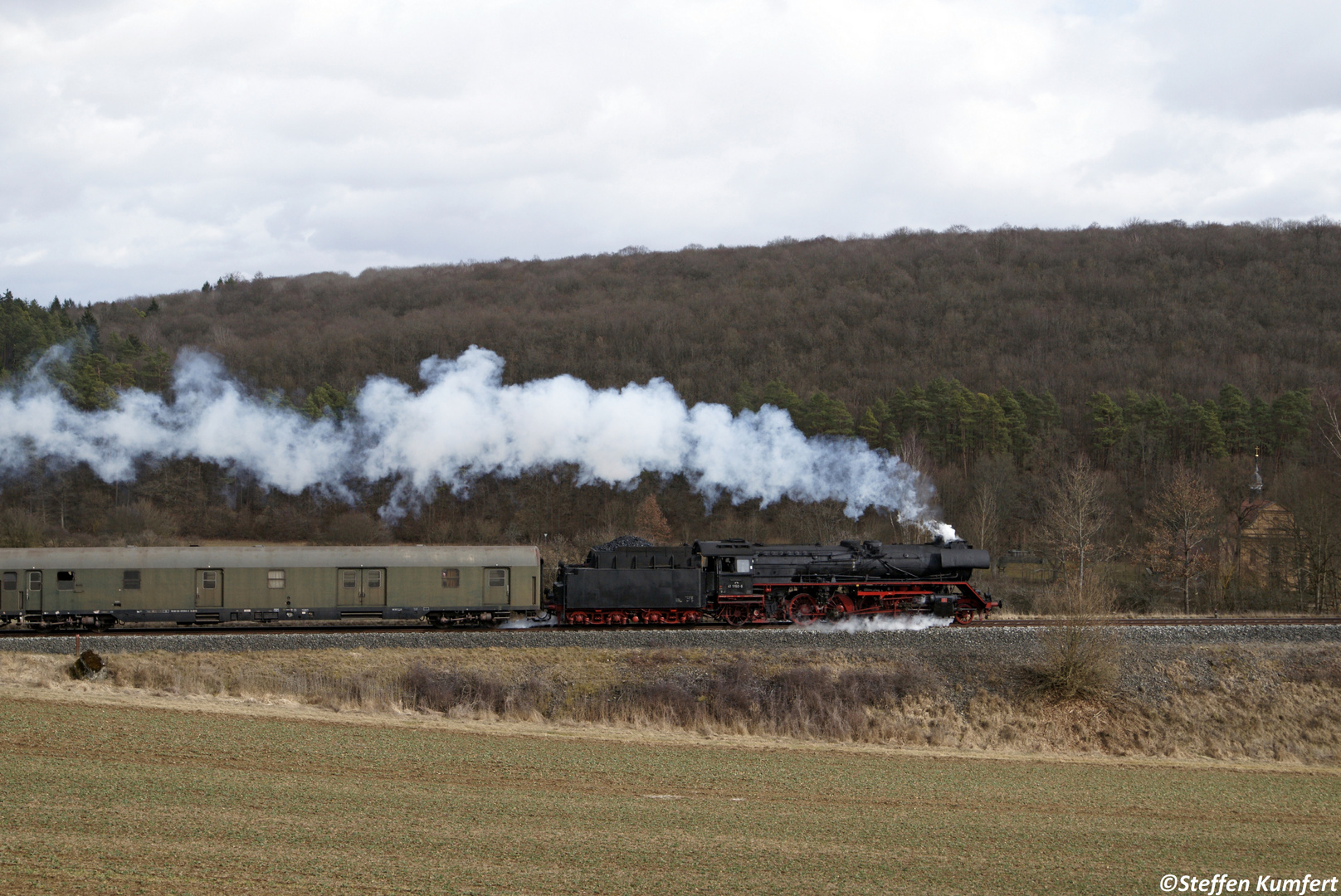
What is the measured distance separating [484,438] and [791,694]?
966 inches

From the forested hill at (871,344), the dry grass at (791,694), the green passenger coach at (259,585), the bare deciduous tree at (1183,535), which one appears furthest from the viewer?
the forested hill at (871,344)

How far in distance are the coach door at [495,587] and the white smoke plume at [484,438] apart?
41.0ft

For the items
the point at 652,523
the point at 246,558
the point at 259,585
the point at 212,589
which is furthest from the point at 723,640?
the point at 652,523

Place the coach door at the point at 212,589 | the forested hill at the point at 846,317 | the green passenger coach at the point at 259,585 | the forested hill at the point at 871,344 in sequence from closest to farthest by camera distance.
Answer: the green passenger coach at the point at 259,585
the coach door at the point at 212,589
the forested hill at the point at 871,344
the forested hill at the point at 846,317

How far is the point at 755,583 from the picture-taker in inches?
1363

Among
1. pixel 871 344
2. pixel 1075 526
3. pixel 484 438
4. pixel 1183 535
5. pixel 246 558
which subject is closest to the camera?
pixel 246 558

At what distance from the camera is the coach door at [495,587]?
1375 inches

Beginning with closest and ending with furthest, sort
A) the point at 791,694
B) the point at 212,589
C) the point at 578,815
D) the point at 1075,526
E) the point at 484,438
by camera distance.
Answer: the point at 578,815, the point at 791,694, the point at 212,589, the point at 484,438, the point at 1075,526

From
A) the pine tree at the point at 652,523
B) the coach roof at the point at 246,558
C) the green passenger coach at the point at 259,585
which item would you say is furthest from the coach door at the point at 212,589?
the pine tree at the point at 652,523

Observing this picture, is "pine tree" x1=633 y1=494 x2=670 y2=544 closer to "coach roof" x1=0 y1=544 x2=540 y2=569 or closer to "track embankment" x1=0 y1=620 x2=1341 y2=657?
"coach roof" x1=0 y1=544 x2=540 y2=569

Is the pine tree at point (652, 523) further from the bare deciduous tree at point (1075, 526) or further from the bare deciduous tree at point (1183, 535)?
the bare deciduous tree at point (1183, 535)

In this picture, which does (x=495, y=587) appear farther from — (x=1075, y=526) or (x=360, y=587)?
(x=1075, y=526)

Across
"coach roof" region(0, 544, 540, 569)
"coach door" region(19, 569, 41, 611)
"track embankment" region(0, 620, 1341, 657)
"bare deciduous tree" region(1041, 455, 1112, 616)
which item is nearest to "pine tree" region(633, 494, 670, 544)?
"coach roof" region(0, 544, 540, 569)

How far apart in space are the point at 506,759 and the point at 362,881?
8.25 meters
